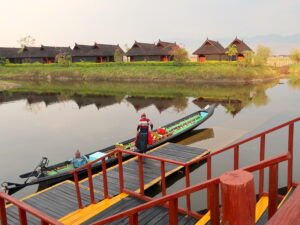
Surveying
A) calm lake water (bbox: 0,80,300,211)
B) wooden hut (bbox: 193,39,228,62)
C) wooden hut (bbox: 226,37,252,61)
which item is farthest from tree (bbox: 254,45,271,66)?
calm lake water (bbox: 0,80,300,211)

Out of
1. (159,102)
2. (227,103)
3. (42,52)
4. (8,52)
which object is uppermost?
(8,52)

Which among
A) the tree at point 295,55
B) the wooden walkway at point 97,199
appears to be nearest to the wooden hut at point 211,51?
the tree at point 295,55

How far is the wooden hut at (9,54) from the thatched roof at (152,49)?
4151 centimetres

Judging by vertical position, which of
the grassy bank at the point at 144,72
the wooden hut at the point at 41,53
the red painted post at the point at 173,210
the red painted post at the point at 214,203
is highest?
the wooden hut at the point at 41,53

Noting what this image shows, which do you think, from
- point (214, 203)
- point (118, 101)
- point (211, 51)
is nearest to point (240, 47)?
point (211, 51)

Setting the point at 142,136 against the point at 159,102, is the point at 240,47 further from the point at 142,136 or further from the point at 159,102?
the point at 142,136

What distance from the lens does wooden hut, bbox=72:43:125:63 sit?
72625mm

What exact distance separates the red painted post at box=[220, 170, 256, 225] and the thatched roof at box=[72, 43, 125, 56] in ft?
240

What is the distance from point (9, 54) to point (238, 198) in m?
96.5

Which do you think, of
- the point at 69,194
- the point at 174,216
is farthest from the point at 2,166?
the point at 174,216

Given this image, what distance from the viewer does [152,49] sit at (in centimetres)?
6756

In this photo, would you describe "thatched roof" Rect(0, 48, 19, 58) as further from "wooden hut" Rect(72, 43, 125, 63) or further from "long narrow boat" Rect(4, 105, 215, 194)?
"long narrow boat" Rect(4, 105, 215, 194)

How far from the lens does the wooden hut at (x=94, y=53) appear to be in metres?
72.6

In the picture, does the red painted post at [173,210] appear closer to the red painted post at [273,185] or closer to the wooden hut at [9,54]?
the red painted post at [273,185]
